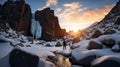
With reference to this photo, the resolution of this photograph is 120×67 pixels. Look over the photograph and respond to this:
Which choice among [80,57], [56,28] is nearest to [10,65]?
[80,57]

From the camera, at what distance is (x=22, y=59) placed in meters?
13.4

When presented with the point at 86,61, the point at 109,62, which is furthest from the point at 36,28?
the point at 109,62

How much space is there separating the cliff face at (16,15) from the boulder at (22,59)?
7219cm

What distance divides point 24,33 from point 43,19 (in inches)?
626

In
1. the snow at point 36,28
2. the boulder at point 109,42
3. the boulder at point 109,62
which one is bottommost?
the snow at point 36,28

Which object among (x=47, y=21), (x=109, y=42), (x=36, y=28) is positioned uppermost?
(x=109, y=42)

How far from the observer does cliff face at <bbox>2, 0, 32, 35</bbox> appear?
8500 centimetres

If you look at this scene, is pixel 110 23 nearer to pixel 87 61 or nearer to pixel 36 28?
pixel 36 28

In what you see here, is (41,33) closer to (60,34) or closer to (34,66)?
(60,34)

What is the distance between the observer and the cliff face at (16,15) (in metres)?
85.0

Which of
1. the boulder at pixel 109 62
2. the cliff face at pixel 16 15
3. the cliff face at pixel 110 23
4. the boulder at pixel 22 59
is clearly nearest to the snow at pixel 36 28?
the cliff face at pixel 16 15

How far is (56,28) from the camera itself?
360 feet

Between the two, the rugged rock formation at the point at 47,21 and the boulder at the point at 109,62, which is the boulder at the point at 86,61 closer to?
the boulder at the point at 109,62

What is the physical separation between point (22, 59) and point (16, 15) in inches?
2945
